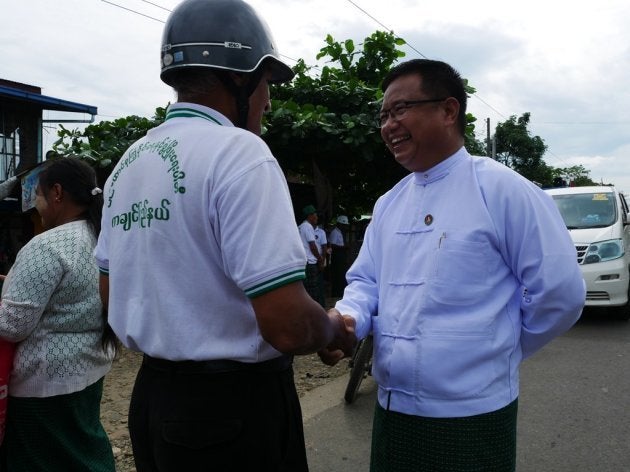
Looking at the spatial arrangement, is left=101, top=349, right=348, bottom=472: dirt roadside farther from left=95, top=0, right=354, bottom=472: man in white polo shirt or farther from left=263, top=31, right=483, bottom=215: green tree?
left=263, top=31, right=483, bottom=215: green tree

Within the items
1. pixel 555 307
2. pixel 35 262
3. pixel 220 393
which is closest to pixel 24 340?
pixel 35 262

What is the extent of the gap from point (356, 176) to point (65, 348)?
827 cm

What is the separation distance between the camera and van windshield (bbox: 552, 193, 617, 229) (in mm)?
8062

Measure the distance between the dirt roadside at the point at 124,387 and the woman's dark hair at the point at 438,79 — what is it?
287 cm

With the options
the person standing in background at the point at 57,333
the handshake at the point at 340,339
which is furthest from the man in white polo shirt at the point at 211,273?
the person standing in background at the point at 57,333

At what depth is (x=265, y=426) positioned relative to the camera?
56.7 inches

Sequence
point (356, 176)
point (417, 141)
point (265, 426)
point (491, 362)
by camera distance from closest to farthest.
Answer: point (265, 426) → point (491, 362) → point (417, 141) → point (356, 176)

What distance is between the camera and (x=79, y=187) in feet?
8.52

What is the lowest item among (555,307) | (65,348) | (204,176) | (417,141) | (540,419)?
(540,419)

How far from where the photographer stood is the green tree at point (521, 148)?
30.4m

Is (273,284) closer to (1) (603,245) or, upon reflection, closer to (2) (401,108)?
(2) (401,108)

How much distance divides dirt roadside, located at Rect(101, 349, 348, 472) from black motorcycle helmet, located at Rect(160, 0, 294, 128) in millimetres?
2762

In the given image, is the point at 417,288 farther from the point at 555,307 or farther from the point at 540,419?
the point at 540,419

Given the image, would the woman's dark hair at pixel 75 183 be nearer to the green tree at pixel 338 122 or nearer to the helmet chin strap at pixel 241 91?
the helmet chin strap at pixel 241 91
